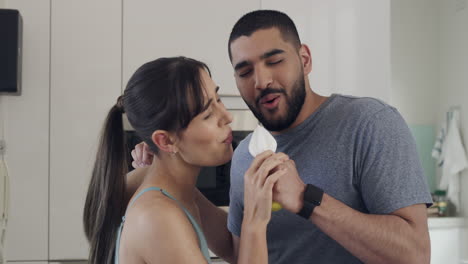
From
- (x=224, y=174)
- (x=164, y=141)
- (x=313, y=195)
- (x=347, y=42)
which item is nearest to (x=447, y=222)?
(x=347, y=42)

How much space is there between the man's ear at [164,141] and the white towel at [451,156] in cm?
287

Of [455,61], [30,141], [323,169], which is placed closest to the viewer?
[323,169]

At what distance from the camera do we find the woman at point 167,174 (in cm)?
97

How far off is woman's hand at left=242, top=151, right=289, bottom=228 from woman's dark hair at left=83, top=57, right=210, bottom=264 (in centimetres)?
19

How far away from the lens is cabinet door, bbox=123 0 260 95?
2.42 meters

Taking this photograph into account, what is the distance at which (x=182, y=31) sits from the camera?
2465mm

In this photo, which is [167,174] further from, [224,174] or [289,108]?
[224,174]

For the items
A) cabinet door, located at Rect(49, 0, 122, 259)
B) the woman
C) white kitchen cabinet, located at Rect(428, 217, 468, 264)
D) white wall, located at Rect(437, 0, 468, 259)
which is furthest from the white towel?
the woman

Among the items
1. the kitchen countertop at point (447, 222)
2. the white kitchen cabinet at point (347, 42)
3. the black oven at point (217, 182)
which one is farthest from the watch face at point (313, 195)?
the kitchen countertop at point (447, 222)

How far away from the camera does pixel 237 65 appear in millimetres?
1280

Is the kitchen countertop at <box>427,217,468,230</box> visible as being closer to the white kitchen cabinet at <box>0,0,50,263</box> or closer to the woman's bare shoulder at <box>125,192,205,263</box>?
the white kitchen cabinet at <box>0,0,50,263</box>

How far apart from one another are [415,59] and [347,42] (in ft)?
4.91

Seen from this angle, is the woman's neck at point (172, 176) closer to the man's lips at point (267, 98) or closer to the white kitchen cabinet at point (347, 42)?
the man's lips at point (267, 98)

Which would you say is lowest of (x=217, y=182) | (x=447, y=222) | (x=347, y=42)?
(x=447, y=222)
